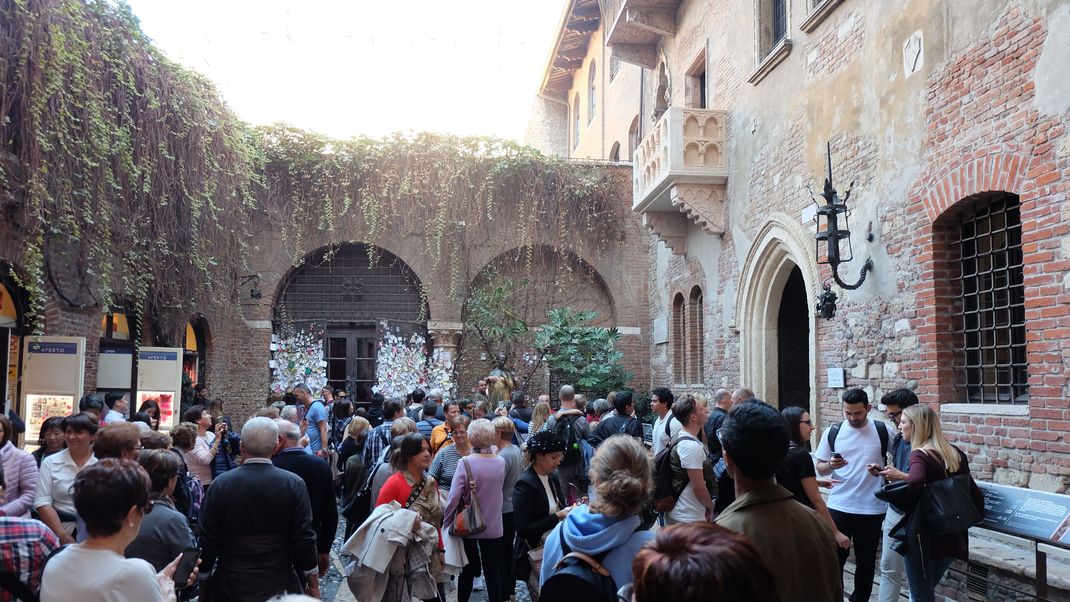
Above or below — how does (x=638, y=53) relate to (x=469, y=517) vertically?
above

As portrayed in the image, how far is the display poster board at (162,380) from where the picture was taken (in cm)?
1148

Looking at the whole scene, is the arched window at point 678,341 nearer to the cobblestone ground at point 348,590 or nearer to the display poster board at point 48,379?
the cobblestone ground at point 348,590

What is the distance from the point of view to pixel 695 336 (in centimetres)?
1473

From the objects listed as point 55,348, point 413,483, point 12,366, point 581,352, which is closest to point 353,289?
point 581,352

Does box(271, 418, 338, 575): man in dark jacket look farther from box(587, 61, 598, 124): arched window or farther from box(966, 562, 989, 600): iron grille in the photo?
box(587, 61, 598, 124): arched window

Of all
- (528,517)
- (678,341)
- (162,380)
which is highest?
(678,341)

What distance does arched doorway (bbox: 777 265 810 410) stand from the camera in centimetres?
1163

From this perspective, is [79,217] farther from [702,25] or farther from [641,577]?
[641,577]

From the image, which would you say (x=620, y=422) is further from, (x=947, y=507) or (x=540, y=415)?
(x=947, y=507)

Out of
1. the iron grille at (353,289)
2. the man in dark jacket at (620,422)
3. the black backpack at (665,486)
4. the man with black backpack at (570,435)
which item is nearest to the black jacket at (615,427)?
the man in dark jacket at (620,422)

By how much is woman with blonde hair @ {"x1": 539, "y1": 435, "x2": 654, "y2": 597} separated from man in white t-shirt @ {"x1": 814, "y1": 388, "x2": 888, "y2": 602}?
274cm

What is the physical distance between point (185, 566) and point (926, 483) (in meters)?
3.93

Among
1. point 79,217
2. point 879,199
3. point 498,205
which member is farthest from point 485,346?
point 879,199

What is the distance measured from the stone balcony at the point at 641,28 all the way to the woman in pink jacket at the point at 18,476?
1202 cm
